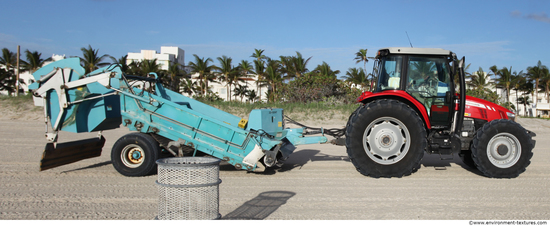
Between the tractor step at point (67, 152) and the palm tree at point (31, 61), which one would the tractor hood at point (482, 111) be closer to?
the tractor step at point (67, 152)

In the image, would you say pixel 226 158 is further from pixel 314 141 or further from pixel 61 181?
pixel 61 181

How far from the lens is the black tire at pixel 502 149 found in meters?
6.96

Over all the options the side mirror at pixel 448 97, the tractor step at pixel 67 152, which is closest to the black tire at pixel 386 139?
the side mirror at pixel 448 97

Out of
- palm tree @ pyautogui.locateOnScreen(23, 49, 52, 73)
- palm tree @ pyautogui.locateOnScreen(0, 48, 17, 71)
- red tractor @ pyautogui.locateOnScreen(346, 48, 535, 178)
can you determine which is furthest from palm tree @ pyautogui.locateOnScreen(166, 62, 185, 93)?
red tractor @ pyautogui.locateOnScreen(346, 48, 535, 178)

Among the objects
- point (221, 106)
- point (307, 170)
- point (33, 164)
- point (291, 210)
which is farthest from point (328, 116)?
point (291, 210)

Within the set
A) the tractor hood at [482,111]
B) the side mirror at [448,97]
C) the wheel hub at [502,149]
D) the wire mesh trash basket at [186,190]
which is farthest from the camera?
the tractor hood at [482,111]

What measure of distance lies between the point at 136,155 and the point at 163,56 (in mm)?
54984

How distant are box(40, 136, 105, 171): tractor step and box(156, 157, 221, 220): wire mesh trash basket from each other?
13.5 feet

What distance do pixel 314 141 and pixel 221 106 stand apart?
718 inches

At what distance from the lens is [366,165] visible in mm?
6941

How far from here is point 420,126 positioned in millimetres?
6875

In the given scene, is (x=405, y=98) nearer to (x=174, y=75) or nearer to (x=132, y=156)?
(x=132, y=156)

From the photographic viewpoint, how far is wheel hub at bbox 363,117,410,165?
703 cm

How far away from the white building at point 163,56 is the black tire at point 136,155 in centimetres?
5244
